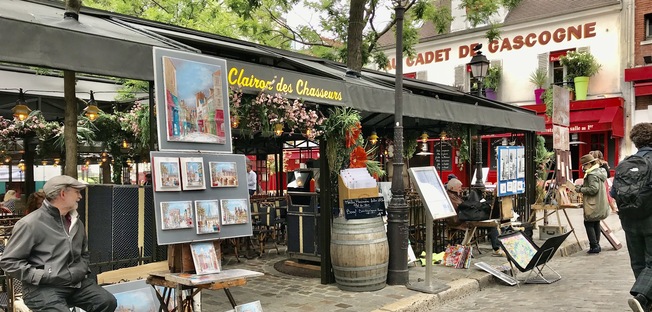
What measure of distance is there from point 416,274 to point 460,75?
18.7m

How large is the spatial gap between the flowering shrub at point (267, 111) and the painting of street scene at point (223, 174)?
1076 millimetres

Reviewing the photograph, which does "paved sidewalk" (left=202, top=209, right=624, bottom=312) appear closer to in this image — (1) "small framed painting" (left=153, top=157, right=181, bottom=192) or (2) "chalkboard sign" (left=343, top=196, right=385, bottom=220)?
(2) "chalkboard sign" (left=343, top=196, right=385, bottom=220)

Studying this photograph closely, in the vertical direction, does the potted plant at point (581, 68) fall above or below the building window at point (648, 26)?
below

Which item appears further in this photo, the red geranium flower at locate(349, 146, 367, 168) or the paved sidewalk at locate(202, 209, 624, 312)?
the red geranium flower at locate(349, 146, 367, 168)

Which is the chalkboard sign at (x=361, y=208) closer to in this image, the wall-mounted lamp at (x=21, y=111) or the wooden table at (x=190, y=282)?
the wooden table at (x=190, y=282)

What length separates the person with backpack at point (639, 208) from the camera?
15.9 ft

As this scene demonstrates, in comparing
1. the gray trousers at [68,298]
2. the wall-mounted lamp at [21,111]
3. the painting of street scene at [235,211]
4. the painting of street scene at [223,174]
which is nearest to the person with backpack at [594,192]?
the painting of street scene at [235,211]

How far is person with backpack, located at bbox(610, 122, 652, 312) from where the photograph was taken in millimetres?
4852

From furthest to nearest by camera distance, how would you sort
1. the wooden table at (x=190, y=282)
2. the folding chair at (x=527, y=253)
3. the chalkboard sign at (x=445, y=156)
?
the chalkboard sign at (x=445, y=156) → the folding chair at (x=527, y=253) → the wooden table at (x=190, y=282)

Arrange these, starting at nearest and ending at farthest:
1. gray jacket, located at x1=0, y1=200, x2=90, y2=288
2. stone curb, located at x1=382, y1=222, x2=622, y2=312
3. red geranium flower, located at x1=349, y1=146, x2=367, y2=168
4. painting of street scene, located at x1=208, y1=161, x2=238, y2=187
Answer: gray jacket, located at x1=0, y1=200, x2=90, y2=288 < painting of street scene, located at x1=208, y1=161, x2=238, y2=187 < stone curb, located at x1=382, y1=222, x2=622, y2=312 < red geranium flower, located at x1=349, y1=146, x2=367, y2=168

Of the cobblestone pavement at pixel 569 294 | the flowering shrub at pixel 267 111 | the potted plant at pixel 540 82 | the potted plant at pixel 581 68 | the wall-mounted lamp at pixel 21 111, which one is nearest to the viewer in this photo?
the flowering shrub at pixel 267 111

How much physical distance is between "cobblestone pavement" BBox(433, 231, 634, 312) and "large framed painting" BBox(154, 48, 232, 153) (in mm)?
3659

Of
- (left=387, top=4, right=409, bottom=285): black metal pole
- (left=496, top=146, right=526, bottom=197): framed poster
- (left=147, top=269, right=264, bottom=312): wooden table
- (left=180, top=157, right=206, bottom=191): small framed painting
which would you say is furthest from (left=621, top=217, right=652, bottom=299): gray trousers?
(left=180, top=157, right=206, bottom=191): small framed painting

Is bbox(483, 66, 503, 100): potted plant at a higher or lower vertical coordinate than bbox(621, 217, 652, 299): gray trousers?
higher
